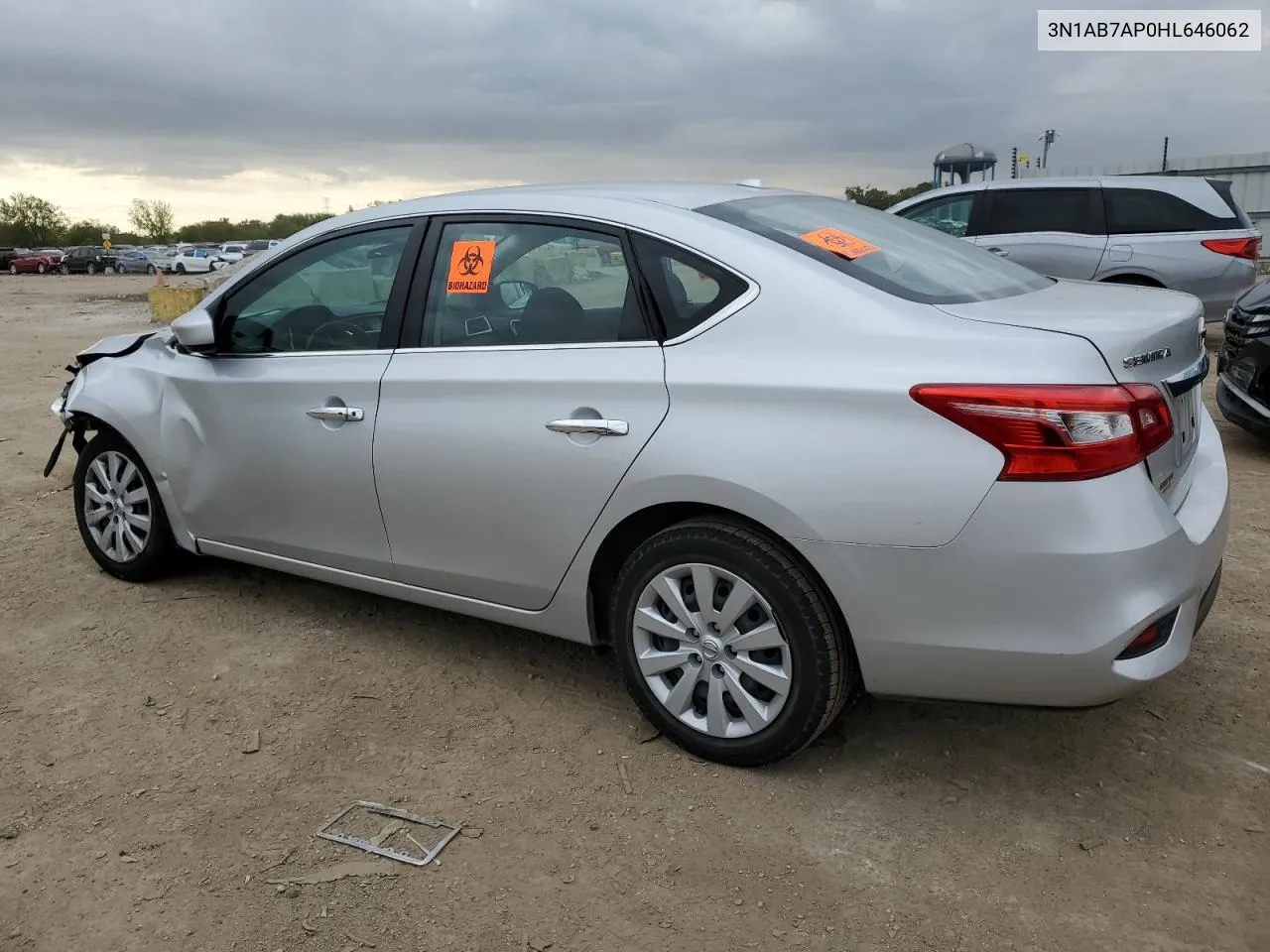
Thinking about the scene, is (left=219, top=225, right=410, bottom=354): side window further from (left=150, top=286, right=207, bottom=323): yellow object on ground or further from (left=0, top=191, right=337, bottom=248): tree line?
(left=0, top=191, right=337, bottom=248): tree line

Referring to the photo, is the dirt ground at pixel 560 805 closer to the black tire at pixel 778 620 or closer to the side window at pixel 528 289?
the black tire at pixel 778 620

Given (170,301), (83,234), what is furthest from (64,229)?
(170,301)

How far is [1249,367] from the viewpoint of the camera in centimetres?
614

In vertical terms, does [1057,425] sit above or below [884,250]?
below

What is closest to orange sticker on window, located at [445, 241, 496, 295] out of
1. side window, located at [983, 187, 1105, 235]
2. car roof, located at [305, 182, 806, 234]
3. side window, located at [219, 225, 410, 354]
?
car roof, located at [305, 182, 806, 234]

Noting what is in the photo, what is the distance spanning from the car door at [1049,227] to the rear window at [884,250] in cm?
674

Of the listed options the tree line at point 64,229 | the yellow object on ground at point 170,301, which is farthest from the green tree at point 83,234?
the yellow object on ground at point 170,301

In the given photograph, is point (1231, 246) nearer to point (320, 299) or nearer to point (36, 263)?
point (320, 299)

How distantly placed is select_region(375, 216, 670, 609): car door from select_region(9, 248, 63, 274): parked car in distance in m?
57.4

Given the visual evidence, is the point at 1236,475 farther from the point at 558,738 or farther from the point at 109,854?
the point at 109,854

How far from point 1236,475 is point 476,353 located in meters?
4.68

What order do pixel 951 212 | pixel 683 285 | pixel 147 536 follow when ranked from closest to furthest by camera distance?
pixel 683 285
pixel 147 536
pixel 951 212

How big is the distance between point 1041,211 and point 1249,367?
4.23 metres

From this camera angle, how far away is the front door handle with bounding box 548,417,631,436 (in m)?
2.85
